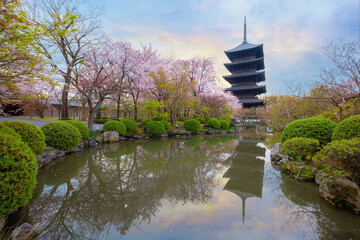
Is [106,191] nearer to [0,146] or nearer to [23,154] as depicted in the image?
[23,154]

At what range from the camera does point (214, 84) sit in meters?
19.1

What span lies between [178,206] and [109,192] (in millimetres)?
1442

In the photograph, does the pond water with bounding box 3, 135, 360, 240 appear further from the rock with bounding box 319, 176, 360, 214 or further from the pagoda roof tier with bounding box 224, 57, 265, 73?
the pagoda roof tier with bounding box 224, 57, 265, 73

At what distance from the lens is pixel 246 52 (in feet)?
95.7

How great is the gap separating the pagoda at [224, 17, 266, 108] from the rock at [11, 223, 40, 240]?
27.5 metres

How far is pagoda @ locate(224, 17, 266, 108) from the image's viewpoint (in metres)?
27.3

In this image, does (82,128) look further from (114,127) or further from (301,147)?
(301,147)

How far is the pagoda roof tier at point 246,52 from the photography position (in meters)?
27.9

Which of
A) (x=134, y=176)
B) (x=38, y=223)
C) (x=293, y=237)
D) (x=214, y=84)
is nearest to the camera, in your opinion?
(x=293, y=237)

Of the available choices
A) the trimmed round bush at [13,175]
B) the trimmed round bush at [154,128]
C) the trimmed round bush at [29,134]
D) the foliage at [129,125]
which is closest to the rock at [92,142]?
the foliage at [129,125]

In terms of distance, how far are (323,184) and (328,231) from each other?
1078 mm

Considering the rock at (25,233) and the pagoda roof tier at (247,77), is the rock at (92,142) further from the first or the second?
the pagoda roof tier at (247,77)

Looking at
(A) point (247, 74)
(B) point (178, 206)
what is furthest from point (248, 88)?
(B) point (178, 206)

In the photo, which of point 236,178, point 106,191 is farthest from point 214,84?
point 106,191
